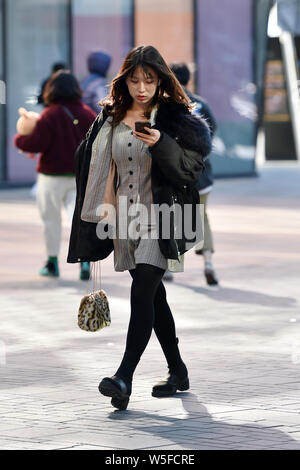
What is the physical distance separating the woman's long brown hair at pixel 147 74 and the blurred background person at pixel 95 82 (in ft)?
22.6

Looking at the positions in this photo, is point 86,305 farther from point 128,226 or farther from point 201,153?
point 201,153

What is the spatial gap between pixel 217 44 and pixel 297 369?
59.2 feet

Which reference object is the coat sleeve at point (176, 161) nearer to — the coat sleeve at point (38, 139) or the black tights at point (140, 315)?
the black tights at point (140, 315)

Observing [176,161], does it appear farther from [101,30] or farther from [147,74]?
[101,30]

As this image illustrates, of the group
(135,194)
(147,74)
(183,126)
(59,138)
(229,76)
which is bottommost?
(229,76)

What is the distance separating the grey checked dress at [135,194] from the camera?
6.15 meters

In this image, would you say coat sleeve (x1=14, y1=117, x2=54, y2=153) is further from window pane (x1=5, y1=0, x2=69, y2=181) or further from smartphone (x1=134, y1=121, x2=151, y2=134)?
window pane (x1=5, y1=0, x2=69, y2=181)

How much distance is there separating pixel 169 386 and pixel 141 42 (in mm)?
17646

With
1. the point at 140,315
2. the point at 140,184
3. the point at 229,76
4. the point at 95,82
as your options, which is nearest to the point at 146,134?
the point at 140,184

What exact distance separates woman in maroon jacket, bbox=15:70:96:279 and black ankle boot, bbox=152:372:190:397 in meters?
4.81

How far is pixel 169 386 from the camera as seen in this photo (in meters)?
6.41

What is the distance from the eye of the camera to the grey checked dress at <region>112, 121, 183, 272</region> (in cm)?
615

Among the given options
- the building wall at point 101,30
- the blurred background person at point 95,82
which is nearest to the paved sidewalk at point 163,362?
the blurred background person at point 95,82

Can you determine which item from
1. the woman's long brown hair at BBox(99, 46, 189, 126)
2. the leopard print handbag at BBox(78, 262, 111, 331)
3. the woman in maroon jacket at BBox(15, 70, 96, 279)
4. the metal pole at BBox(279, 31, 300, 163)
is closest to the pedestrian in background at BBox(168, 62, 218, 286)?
the woman in maroon jacket at BBox(15, 70, 96, 279)
